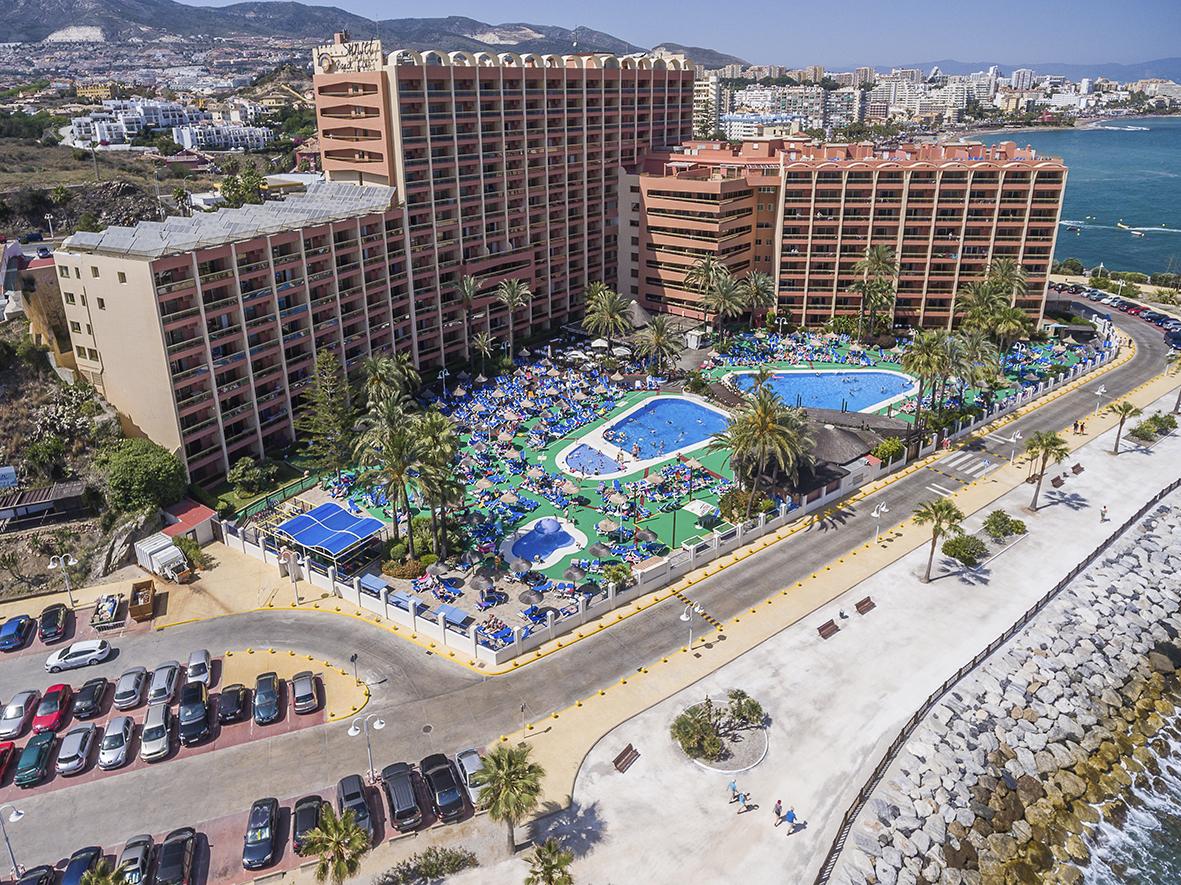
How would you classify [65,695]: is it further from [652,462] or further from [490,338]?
[490,338]

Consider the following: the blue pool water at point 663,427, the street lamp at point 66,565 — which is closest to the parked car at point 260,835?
the street lamp at point 66,565

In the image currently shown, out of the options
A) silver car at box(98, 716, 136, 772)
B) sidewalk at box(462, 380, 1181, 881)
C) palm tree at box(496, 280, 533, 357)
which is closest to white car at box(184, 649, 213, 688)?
silver car at box(98, 716, 136, 772)

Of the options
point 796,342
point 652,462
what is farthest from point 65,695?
point 796,342

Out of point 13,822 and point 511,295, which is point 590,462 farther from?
point 13,822

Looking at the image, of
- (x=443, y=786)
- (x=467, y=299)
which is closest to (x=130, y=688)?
(x=443, y=786)

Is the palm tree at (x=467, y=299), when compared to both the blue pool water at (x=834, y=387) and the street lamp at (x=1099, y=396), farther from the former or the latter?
the street lamp at (x=1099, y=396)

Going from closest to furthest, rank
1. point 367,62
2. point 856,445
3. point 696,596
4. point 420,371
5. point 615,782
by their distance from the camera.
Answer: point 615,782 → point 696,596 → point 856,445 → point 367,62 → point 420,371
